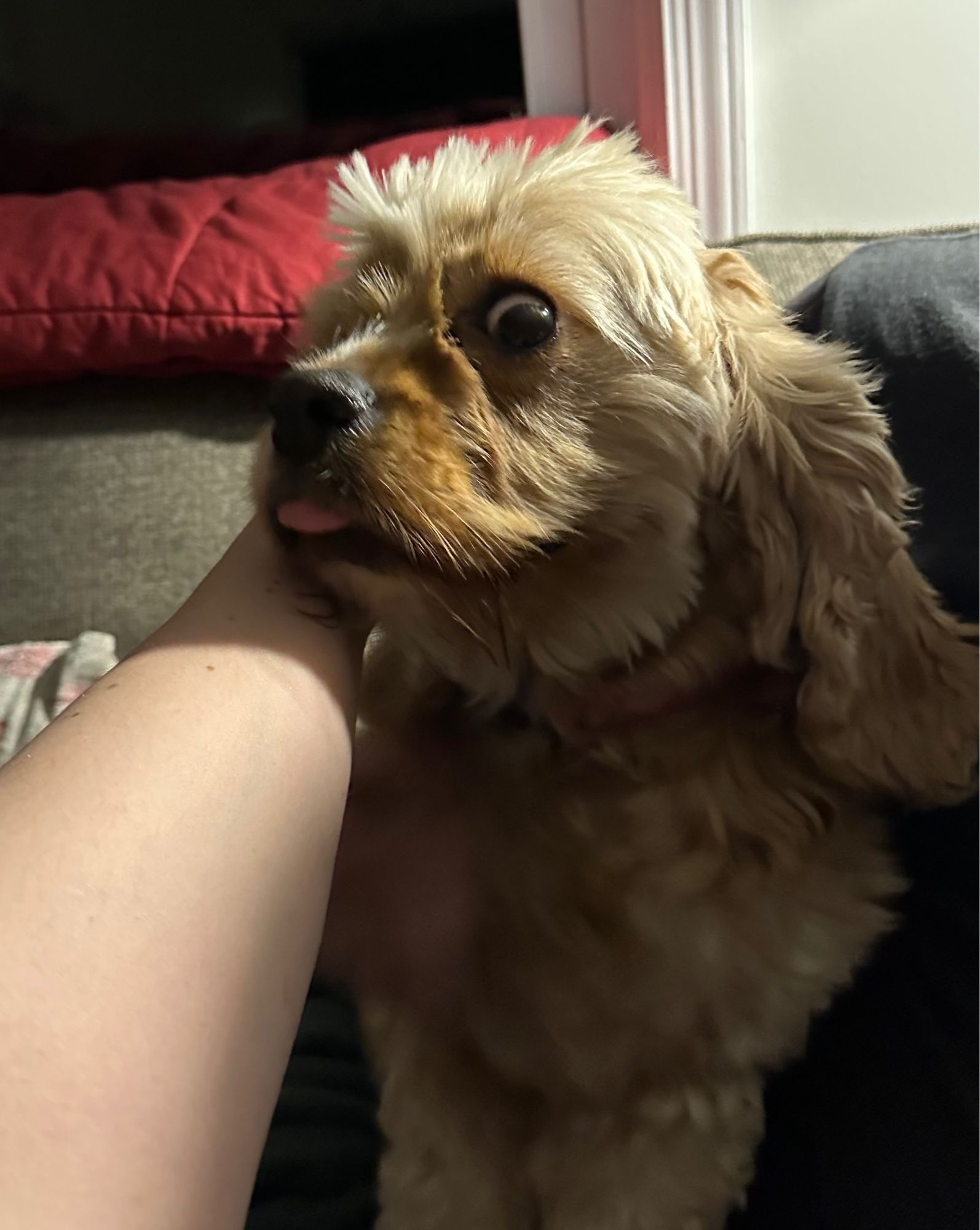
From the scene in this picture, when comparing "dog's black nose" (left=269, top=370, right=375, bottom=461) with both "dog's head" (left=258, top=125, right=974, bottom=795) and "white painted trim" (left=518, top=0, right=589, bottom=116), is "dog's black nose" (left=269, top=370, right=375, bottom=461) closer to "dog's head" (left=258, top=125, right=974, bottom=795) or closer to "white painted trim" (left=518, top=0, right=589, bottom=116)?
"dog's head" (left=258, top=125, right=974, bottom=795)

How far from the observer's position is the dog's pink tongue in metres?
0.63

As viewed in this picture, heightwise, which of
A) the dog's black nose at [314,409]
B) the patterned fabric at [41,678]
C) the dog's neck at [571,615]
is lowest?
the patterned fabric at [41,678]

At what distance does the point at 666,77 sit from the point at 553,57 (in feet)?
0.92

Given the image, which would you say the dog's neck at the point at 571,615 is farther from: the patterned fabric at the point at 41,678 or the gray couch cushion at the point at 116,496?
the gray couch cushion at the point at 116,496

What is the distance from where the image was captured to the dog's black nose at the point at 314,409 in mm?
630

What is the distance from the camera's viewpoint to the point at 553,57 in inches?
74.3

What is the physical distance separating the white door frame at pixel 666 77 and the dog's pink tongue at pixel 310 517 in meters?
1.22

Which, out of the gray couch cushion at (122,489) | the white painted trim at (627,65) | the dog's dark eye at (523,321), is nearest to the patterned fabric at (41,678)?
the gray couch cushion at (122,489)

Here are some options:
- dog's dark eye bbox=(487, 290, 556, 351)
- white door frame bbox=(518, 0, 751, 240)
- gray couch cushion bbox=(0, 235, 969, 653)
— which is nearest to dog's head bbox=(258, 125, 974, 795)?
dog's dark eye bbox=(487, 290, 556, 351)

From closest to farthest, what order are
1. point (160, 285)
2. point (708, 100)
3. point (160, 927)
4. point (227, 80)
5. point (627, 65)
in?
point (160, 927) < point (160, 285) < point (708, 100) < point (627, 65) < point (227, 80)

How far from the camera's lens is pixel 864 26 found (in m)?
1.69

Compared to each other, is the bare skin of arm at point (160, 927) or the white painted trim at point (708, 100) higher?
the white painted trim at point (708, 100)

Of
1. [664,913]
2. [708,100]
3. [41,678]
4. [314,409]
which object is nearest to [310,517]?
[314,409]

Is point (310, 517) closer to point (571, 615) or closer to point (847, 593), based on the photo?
point (571, 615)
